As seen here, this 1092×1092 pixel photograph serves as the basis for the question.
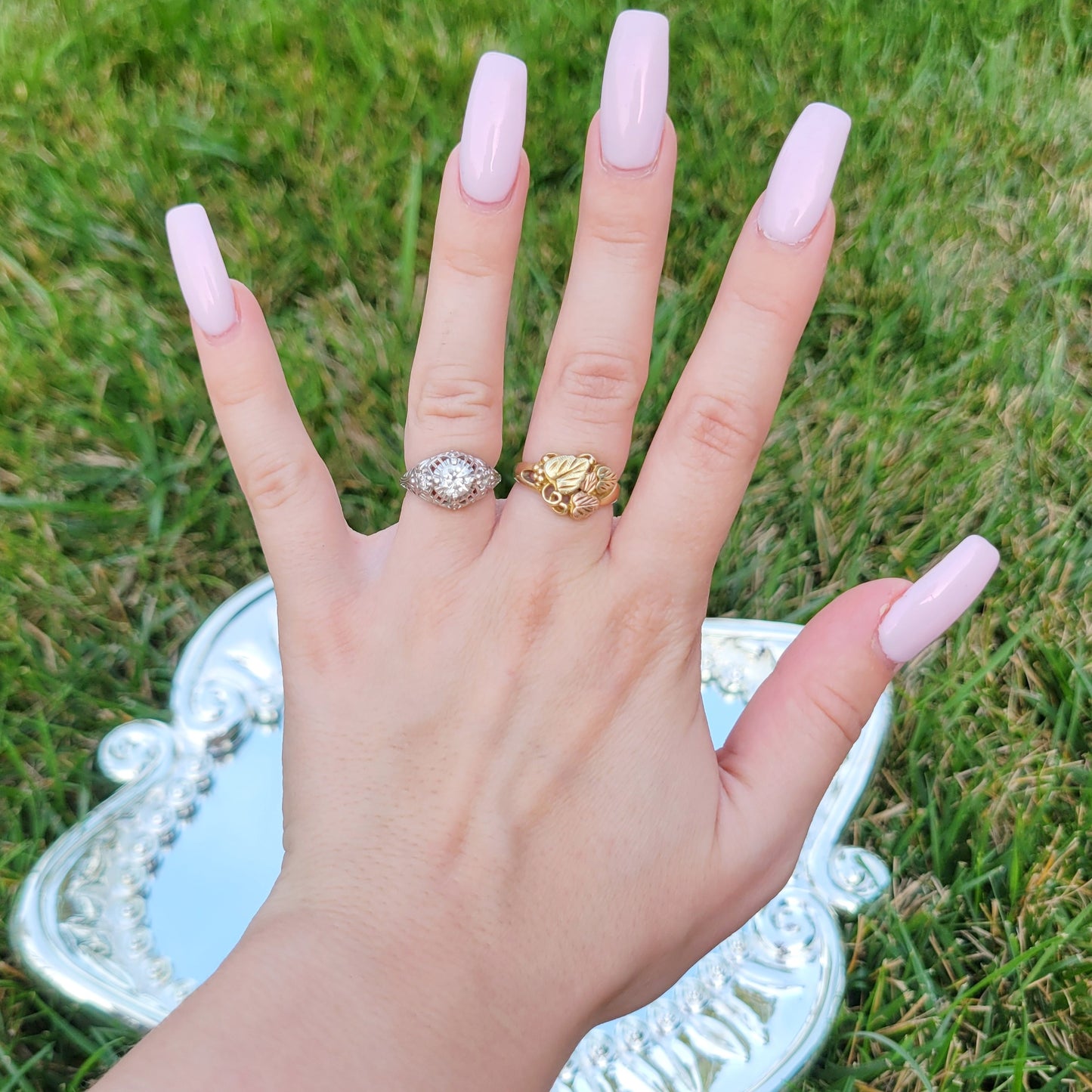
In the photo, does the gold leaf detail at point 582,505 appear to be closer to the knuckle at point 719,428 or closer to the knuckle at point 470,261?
the knuckle at point 719,428

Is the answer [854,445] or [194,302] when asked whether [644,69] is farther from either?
[854,445]

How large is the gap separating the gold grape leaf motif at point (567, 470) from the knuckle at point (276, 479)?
366mm

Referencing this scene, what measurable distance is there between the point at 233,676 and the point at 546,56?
5.47ft

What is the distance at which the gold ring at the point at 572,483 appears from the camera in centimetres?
134

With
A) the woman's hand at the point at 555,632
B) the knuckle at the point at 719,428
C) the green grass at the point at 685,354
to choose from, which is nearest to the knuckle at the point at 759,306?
the woman's hand at the point at 555,632

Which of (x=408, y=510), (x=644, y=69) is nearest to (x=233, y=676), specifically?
(x=408, y=510)

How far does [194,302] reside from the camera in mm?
1396

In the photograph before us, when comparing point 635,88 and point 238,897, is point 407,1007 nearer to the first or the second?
point 238,897

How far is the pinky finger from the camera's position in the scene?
55.2 inches

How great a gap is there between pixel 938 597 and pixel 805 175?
58cm

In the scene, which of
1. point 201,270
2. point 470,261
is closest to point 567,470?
point 470,261

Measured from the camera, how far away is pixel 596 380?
139cm

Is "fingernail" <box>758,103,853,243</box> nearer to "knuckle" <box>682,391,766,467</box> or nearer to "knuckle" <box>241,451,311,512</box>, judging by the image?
"knuckle" <box>682,391,766,467</box>

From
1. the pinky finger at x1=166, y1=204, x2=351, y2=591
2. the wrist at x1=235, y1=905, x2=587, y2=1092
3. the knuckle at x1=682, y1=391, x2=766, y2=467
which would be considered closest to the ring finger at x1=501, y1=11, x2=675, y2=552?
the knuckle at x1=682, y1=391, x2=766, y2=467
